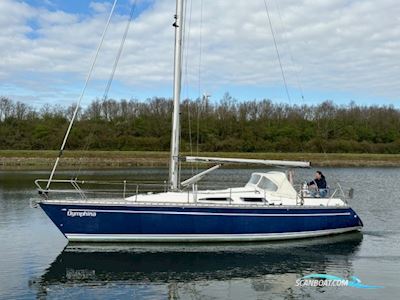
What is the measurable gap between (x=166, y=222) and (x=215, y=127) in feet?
301

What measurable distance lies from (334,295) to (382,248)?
287 inches

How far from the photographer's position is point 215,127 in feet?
365

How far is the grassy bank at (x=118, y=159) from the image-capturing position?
7919cm

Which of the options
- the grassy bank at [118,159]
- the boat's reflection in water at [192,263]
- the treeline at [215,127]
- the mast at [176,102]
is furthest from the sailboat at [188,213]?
the treeline at [215,127]

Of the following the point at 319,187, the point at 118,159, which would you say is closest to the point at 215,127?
the point at 118,159

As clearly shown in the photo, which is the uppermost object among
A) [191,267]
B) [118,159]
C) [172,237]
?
[118,159]

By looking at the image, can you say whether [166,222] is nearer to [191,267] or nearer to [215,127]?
[191,267]

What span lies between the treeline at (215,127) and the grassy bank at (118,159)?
864 cm

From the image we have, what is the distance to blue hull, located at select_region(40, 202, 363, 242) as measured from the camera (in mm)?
19594

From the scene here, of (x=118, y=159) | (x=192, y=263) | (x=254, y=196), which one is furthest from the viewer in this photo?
(x=118, y=159)

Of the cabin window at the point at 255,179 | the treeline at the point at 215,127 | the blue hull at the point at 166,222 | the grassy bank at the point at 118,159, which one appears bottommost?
the blue hull at the point at 166,222

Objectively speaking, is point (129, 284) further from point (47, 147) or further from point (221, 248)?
point (47, 147)

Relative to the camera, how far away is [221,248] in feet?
65.6

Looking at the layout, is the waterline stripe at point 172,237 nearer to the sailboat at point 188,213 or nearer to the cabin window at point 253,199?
the sailboat at point 188,213
